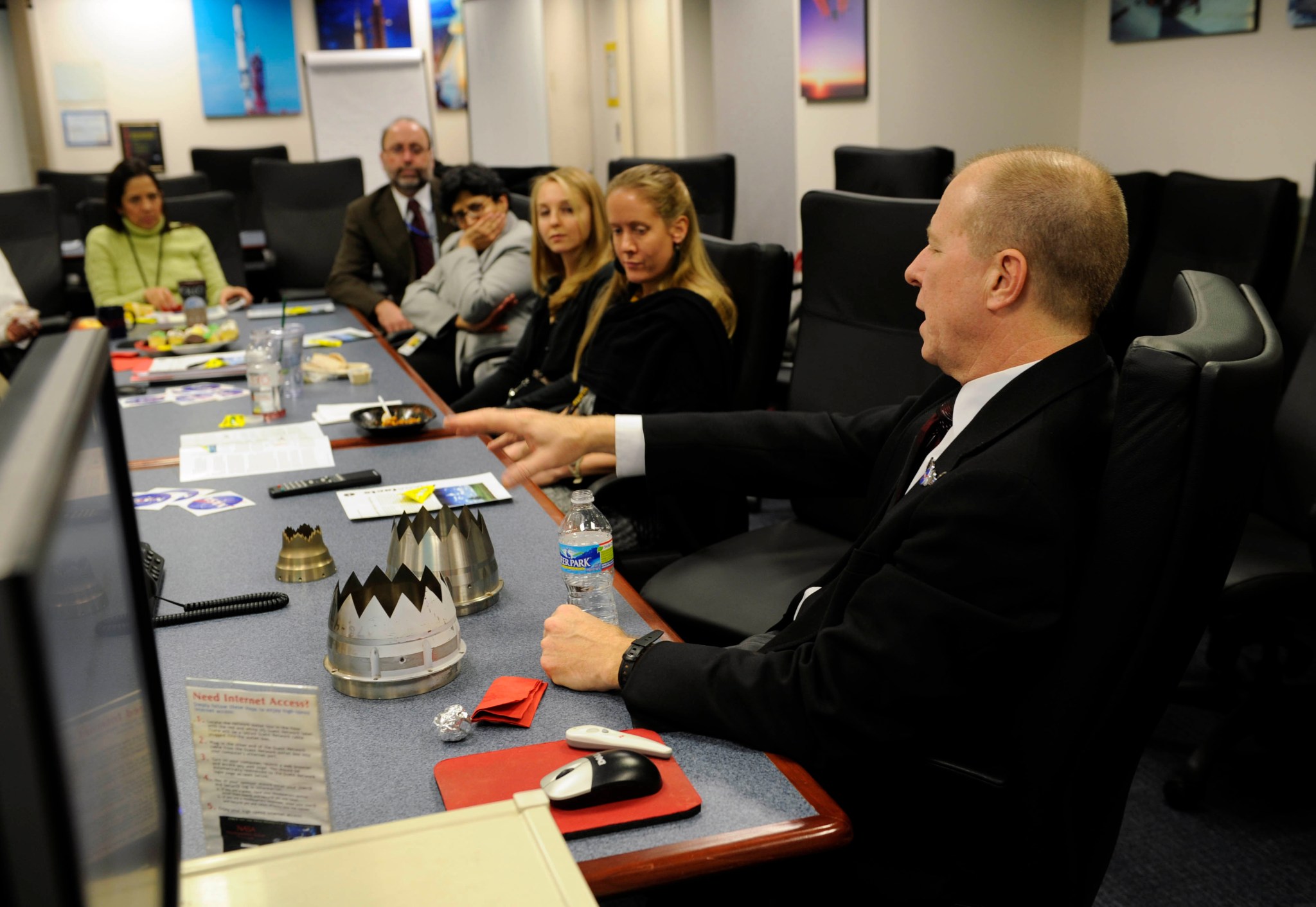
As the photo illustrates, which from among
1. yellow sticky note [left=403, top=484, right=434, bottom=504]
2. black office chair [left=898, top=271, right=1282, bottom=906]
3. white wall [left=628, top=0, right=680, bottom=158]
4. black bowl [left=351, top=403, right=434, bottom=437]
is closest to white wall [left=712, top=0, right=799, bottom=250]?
white wall [left=628, top=0, right=680, bottom=158]

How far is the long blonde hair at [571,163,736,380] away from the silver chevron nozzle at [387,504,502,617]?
3.80 feet

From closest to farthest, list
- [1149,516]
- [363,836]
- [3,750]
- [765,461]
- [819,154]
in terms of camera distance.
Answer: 1. [3,750]
2. [363,836]
3. [1149,516]
4. [765,461]
5. [819,154]

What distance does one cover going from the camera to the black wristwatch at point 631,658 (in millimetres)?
1233

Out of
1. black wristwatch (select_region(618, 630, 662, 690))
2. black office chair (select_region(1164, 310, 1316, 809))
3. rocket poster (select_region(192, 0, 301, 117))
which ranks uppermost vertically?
rocket poster (select_region(192, 0, 301, 117))

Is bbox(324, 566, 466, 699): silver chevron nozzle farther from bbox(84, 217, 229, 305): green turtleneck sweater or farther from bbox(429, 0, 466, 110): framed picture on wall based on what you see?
bbox(429, 0, 466, 110): framed picture on wall

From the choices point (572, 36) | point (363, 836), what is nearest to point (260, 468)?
point (363, 836)

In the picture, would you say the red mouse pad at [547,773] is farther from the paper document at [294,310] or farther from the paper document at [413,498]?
the paper document at [294,310]

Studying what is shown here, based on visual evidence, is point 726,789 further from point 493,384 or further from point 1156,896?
point 493,384

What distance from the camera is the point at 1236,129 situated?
156 inches

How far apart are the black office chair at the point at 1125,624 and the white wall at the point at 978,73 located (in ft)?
13.2

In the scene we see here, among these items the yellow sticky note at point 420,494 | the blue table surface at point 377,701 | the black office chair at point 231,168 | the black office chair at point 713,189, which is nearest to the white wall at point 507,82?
the black office chair at point 231,168

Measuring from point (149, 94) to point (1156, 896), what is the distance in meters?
8.69

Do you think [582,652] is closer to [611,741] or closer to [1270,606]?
[611,741]

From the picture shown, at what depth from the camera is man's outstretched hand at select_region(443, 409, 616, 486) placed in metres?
1.77
